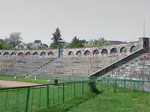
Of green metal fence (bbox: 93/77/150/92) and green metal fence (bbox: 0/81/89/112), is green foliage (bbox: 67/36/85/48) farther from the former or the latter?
green metal fence (bbox: 0/81/89/112)

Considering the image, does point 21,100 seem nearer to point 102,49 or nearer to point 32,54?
point 102,49

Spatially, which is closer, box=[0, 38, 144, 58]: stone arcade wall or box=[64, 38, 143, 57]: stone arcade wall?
box=[64, 38, 143, 57]: stone arcade wall

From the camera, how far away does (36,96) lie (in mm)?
10758

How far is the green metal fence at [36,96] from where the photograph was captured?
27.0 ft

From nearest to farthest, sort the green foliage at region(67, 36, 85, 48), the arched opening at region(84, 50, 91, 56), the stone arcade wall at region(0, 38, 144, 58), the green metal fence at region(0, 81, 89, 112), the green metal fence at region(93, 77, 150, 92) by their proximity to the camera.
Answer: the green metal fence at region(0, 81, 89, 112), the green metal fence at region(93, 77, 150, 92), the stone arcade wall at region(0, 38, 144, 58), the arched opening at region(84, 50, 91, 56), the green foliage at region(67, 36, 85, 48)

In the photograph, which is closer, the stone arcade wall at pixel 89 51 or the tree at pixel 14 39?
the stone arcade wall at pixel 89 51

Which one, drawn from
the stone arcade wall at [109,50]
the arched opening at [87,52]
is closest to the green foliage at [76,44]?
the stone arcade wall at [109,50]

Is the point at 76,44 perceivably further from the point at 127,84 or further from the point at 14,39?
the point at 127,84

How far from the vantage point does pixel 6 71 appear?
1537 inches

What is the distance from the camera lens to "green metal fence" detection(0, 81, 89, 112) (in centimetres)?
823

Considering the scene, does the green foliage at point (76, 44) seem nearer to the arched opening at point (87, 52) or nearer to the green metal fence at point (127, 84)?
the arched opening at point (87, 52)

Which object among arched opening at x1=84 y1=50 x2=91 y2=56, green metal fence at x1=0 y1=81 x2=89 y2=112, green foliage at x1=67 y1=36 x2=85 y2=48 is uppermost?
green foliage at x1=67 y1=36 x2=85 y2=48

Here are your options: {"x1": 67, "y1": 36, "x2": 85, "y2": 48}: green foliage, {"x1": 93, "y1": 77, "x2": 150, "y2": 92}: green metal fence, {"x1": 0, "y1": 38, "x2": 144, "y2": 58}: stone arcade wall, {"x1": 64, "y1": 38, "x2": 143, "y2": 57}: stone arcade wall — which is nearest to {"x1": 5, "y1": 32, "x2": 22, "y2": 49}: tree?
{"x1": 67, "y1": 36, "x2": 85, "y2": 48}: green foliage

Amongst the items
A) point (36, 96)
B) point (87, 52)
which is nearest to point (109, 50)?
point (87, 52)
